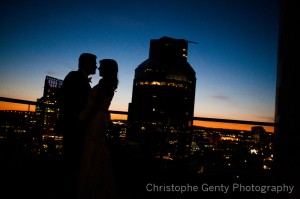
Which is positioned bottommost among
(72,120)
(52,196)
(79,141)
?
(52,196)

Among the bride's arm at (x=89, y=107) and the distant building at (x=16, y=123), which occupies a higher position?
the bride's arm at (x=89, y=107)

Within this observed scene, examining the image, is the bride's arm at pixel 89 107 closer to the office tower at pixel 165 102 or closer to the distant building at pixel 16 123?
the office tower at pixel 165 102

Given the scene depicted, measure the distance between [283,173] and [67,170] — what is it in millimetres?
4152

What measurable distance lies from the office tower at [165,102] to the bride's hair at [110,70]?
2084 millimetres

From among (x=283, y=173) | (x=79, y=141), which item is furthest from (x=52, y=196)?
(x=283, y=173)

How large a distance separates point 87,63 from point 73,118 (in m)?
0.63

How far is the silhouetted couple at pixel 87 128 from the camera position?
2424mm

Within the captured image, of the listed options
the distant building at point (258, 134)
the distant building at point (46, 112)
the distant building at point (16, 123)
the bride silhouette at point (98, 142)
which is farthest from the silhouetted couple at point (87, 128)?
the distant building at point (258, 134)

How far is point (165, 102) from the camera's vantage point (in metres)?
75.8

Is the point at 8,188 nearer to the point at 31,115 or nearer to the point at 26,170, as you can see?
the point at 26,170

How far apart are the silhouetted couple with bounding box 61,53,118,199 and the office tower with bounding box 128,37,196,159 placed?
6.86 feet

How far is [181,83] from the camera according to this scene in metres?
91.6

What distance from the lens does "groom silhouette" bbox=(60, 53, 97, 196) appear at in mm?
2404

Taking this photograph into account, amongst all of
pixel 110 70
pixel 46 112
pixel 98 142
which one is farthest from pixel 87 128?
pixel 46 112
